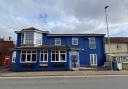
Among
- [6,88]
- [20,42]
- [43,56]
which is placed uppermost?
[20,42]

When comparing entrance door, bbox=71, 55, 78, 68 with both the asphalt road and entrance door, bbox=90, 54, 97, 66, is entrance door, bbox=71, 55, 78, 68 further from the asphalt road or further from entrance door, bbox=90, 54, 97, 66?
the asphalt road

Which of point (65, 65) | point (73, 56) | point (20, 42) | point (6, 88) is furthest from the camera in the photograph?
point (20, 42)

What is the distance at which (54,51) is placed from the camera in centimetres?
3362

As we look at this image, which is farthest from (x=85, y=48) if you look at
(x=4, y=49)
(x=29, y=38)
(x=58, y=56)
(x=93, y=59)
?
(x=4, y=49)

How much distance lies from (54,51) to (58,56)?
1083mm

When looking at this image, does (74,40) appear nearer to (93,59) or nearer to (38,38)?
(93,59)

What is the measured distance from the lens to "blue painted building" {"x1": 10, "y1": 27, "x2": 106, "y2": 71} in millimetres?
32906

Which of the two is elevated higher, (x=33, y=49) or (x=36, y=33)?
(x=36, y=33)

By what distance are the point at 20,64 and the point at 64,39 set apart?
11.7 meters

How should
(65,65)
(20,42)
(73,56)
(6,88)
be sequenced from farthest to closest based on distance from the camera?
(20,42)
(73,56)
(65,65)
(6,88)

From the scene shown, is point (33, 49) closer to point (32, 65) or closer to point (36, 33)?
point (32, 65)

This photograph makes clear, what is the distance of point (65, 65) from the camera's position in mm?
32844

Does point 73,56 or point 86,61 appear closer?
point 73,56

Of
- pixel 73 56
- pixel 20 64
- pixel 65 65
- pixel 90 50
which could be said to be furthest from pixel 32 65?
pixel 90 50
